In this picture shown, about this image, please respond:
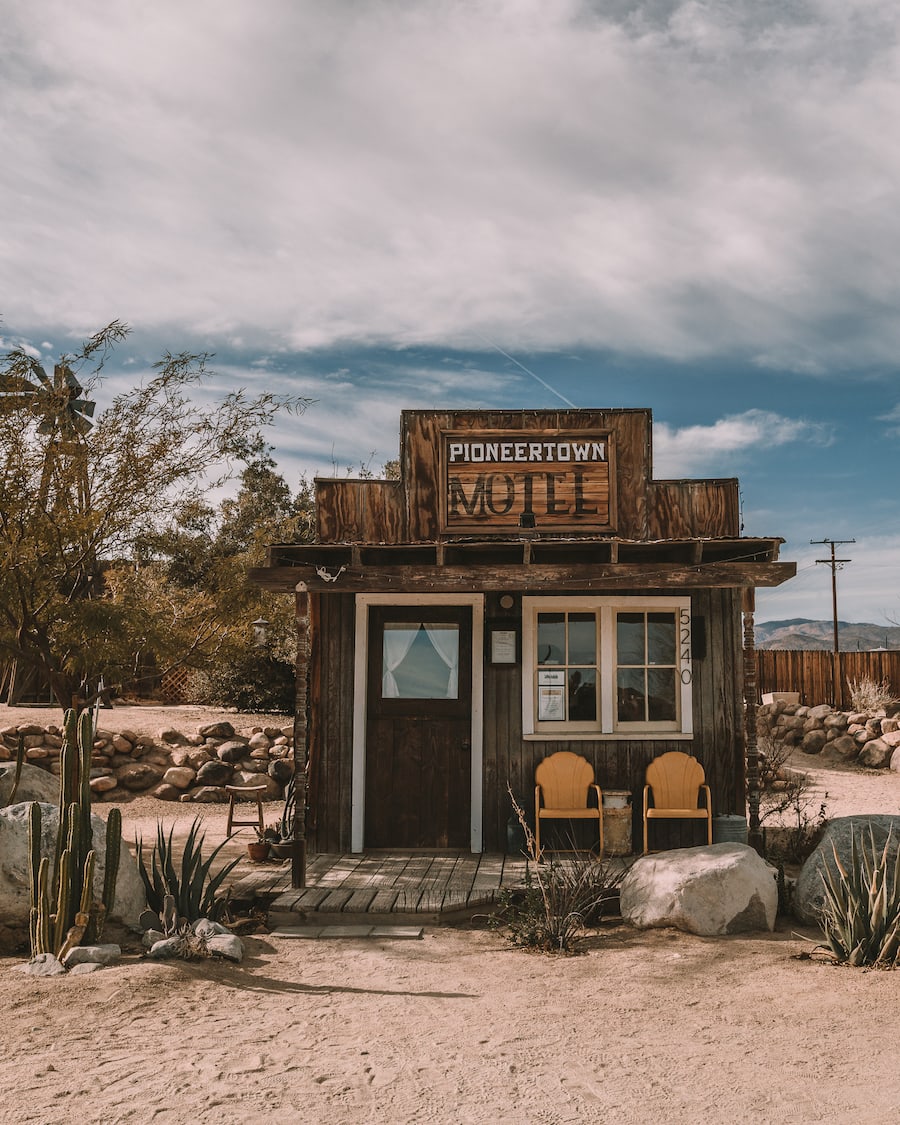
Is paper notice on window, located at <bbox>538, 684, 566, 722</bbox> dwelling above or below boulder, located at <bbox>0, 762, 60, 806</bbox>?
above

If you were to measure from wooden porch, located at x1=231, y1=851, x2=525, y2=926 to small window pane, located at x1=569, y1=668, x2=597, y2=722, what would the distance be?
1340 millimetres

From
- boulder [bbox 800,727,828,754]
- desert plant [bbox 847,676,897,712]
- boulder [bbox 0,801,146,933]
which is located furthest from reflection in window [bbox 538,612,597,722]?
desert plant [bbox 847,676,897,712]

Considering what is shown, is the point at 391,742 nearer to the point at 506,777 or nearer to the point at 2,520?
the point at 506,777

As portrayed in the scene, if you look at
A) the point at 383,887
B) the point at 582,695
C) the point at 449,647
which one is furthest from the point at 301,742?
the point at 582,695

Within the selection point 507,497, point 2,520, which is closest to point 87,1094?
point 507,497

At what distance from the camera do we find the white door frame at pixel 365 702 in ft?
28.4

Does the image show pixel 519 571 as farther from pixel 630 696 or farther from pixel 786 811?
pixel 786 811

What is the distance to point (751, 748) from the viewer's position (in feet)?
25.0

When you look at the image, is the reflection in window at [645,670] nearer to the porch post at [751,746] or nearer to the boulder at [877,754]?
the porch post at [751,746]

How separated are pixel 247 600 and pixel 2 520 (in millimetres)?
2757

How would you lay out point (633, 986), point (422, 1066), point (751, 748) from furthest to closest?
point (751, 748) → point (633, 986) → point (422, 1066)

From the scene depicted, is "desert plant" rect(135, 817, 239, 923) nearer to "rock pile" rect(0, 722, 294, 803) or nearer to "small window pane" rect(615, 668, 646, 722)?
"small window pane" rect(615, 668, 646, 722)

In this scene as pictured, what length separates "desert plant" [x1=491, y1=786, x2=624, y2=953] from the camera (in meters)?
6.21

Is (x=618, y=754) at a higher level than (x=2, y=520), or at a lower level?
lower
